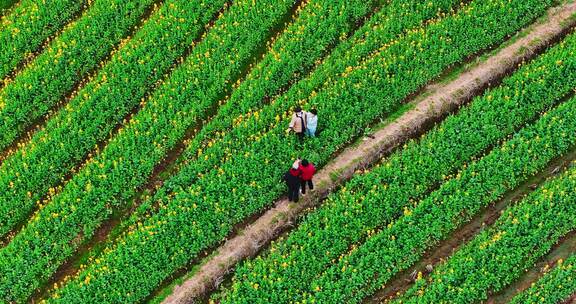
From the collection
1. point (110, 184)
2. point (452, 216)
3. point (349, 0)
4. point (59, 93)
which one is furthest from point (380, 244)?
point (59, 93)

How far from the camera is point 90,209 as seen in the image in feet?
60.7

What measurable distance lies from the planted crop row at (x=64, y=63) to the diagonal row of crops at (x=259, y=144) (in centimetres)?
6

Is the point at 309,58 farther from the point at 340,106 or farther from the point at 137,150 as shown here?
the point at 137,150

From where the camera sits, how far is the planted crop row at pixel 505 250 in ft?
54.1

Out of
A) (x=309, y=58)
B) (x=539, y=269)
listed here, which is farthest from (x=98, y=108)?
(x=539, y=269)

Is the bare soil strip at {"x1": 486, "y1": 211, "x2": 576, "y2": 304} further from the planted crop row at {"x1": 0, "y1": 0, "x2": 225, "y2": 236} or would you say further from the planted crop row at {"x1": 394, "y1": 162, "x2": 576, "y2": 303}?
the planted crop row at {"x1": 0, "y1": 0, "x2": 225, "y2": 236}

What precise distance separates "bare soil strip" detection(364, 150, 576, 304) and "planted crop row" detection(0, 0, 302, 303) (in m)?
6.83

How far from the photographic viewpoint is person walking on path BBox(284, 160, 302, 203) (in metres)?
17.5

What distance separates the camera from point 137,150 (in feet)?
64.6

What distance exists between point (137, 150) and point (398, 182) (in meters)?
8.10

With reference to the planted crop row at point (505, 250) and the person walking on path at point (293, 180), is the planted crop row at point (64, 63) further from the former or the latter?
the planted crop row at point (505, 250)

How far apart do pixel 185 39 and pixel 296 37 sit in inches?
157

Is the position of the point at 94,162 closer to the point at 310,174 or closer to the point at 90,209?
the point at 90,209

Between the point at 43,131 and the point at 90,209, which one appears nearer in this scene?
the point at 90,209
